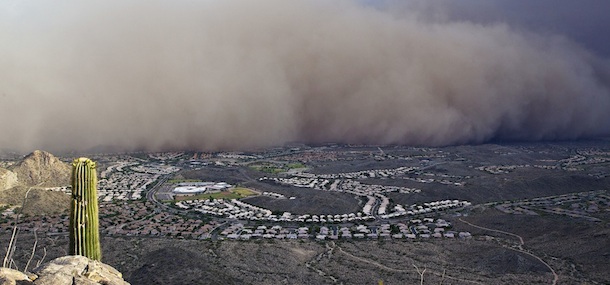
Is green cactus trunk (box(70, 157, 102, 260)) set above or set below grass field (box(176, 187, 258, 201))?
above

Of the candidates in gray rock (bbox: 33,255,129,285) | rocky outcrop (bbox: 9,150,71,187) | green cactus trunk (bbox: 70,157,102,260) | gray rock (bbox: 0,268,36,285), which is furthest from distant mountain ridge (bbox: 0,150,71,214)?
gray rock (bbox: 0,268,36,285)

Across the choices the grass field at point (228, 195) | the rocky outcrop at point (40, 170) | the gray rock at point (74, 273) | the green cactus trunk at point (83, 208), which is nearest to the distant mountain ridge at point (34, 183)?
the rocky outcrop at point (40, 170)

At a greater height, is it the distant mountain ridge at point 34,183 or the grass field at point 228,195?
the distant mountain ridge at point 34,183

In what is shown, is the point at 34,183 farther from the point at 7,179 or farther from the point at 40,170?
the point at 7,179

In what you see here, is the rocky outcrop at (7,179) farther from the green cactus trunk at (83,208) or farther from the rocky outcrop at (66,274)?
the rocky outcrop at (66,274)

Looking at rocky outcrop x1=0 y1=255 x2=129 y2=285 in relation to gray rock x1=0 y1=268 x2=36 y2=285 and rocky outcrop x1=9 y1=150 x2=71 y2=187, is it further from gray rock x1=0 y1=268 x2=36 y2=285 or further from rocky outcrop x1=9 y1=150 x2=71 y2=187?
rocky outcrop x1=9 y1=150 x2=71 y2=187

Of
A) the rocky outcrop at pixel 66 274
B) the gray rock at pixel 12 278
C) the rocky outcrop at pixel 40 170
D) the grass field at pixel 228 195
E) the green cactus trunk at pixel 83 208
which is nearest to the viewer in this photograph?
the gray rock at pixel 12 278

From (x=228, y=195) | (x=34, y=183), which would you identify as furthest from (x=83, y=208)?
(x=34, y=183)

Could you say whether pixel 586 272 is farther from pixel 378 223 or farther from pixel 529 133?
pixel 529 133
